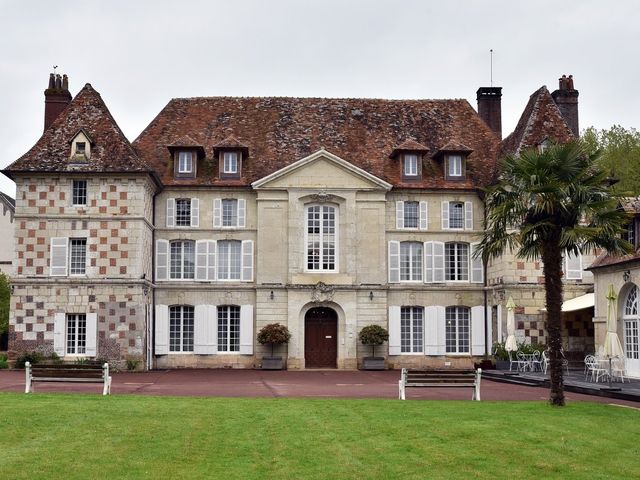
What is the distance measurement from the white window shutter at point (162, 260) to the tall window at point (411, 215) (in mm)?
9295

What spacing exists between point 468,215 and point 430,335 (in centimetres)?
494

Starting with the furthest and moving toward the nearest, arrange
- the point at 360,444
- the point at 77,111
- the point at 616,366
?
the point at 77,111 → the point at 616,366 → the point at 360,444

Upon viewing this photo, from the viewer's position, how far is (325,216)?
33875 millimetres

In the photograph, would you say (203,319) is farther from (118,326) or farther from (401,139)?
(401,139)

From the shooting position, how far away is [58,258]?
31203 millimetres

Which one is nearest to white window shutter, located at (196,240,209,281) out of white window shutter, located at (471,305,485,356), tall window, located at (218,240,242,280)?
tall window, located at (218,240,242,280)

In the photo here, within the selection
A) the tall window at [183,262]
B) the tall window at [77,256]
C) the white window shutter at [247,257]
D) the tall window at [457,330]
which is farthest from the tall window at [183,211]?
the tall window at [457,330]

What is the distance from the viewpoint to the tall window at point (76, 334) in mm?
30828

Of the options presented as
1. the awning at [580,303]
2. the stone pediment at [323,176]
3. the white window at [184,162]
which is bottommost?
the awning at [580,303]

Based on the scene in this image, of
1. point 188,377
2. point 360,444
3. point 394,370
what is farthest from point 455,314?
A: point 360,444

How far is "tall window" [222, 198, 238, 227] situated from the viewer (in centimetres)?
3388

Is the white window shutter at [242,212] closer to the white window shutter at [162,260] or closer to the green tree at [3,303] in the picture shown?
the white window shutter at [162,260]

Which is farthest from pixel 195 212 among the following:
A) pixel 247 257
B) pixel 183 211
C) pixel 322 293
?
pixel 322 293

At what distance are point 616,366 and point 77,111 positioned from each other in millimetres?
20898
